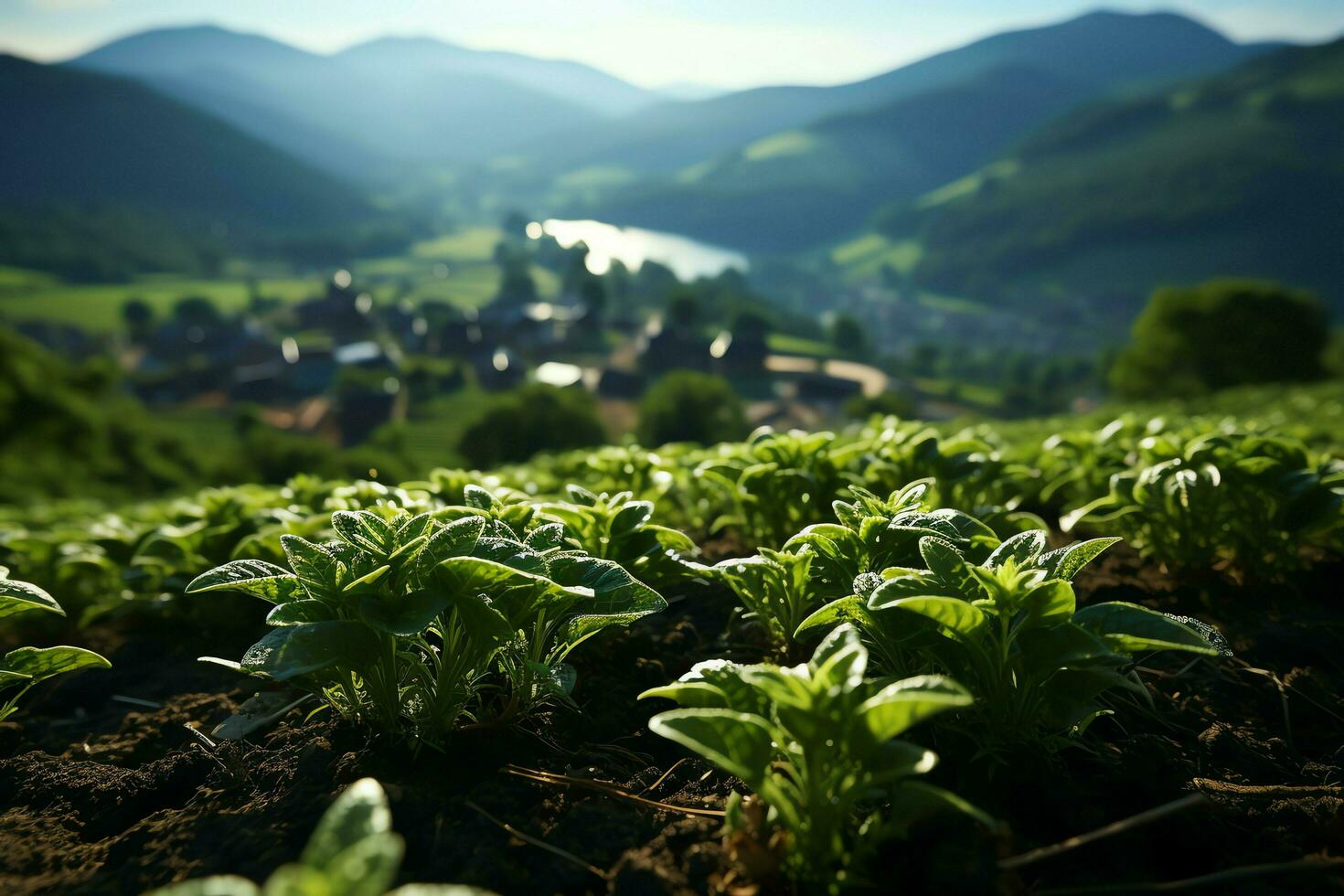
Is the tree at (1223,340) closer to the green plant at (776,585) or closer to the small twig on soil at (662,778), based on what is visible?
the green plant at (776,585)

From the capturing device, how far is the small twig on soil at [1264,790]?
96.9 inches

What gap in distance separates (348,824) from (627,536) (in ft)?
6.55

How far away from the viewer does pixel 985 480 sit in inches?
179

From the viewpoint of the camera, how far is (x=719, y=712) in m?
1.93

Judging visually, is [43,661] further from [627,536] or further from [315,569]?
[627,536]

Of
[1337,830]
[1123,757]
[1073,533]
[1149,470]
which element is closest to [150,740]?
[1123,757]

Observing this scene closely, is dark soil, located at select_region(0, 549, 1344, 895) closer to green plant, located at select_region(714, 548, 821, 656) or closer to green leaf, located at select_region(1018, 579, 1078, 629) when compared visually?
green plant, located at select_region(714, 548, 821, 656)

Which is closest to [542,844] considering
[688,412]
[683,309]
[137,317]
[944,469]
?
[944,469]

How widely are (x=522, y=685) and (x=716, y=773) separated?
79 cm

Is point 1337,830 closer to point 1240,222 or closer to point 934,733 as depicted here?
point 934,733

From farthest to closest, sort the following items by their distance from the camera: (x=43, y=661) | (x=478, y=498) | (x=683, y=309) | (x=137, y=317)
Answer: (x=137, y=317)
(x=683, y=309)
(x=478, y=498)
(x=43, y=661)

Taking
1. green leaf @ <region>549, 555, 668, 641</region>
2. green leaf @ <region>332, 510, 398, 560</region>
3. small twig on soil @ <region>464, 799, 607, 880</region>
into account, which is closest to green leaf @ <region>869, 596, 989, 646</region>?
green leaf @ <region>549, 555, 668, 641</region>

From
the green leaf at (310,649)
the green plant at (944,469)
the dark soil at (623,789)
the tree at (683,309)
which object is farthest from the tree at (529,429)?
the tree at (683,309)

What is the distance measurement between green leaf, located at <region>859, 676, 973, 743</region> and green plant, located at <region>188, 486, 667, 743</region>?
89 cm
